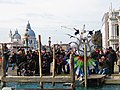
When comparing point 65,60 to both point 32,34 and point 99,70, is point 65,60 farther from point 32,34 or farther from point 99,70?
point 32,34

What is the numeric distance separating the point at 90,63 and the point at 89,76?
72cm

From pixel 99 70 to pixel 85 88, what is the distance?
354 cm

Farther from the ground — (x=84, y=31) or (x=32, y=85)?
(x=84, y=31)

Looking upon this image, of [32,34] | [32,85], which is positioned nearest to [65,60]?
[32,85]

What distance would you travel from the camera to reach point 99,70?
22531mm

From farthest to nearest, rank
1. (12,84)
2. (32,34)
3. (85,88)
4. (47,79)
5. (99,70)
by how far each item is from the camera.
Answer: (32,34) → (99,70) → (12,84) → (85,88) → (47,79)

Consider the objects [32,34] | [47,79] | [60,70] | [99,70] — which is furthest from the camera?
[32,34]

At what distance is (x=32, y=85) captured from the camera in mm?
20453

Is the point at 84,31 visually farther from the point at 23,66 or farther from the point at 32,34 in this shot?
the point at 32,34

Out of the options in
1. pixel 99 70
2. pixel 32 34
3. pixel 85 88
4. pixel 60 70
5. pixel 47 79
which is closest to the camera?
pixel 47 79

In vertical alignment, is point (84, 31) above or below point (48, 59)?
above

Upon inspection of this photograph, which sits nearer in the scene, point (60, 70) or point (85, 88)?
point (85, 88)

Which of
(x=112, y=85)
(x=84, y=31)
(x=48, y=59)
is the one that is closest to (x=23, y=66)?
(x=48, y=59)

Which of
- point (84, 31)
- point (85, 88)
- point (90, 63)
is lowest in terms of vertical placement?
point (85, 88)
